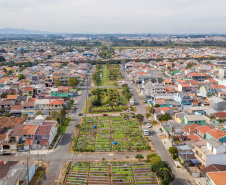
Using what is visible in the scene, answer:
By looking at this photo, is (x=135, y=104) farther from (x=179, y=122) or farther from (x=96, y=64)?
(x=96, y=64)

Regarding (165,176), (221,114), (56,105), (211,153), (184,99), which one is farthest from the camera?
(184,99)

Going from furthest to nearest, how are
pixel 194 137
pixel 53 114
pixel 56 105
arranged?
pixel 56 105 < pixel 53 114 < pixel 194 137

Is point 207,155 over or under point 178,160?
over

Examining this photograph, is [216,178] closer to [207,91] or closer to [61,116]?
[61,116]

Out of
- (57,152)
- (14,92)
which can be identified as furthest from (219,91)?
(14,92)

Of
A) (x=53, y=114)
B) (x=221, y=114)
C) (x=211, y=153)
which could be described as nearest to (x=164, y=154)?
(x=211, y=153)

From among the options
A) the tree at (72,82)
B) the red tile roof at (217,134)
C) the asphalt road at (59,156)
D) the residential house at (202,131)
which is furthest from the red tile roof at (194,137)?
the tree at (72,82)

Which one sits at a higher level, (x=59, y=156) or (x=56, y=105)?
(x=56, y=105)
